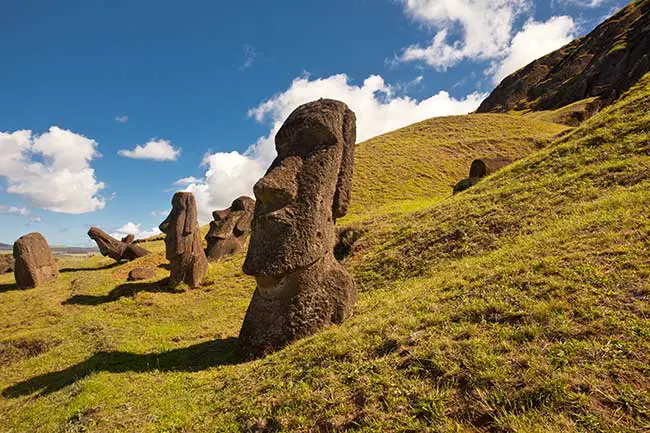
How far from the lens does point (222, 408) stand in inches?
204

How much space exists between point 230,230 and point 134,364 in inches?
606

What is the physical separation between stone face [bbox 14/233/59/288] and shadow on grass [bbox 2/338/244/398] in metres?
13.0

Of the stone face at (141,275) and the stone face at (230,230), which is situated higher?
the stone face at (230,230)

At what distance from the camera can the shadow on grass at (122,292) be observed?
14.5m

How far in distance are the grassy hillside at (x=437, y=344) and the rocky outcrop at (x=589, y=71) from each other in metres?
37.4

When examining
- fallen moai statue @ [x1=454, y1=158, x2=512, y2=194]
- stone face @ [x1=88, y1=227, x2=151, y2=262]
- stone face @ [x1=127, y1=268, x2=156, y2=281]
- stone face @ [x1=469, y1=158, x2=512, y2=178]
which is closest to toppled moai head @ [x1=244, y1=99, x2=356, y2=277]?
stone face @ [x1=127, y1=268, x2=156, y2=281]

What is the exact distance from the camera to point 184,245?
15.6 m

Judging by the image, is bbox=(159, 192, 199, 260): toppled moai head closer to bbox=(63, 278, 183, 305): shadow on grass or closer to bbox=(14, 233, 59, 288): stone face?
bbox=(63, 278, 183, 305): shadow on grass

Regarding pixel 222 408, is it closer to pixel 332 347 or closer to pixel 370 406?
pixel 332 347

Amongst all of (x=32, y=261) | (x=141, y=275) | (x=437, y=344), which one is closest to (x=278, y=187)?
(x=437, y=344)

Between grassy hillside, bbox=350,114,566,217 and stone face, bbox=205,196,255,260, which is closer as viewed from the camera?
stone face, bbox=205,196,255,260

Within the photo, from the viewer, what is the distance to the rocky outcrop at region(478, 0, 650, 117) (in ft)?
176

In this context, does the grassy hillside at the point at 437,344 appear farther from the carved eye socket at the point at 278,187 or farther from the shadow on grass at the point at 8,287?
the shadow on grass at the point at 8,287

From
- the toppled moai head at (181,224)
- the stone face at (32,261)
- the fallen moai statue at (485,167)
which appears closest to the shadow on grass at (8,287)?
the stone face at (32,261)
